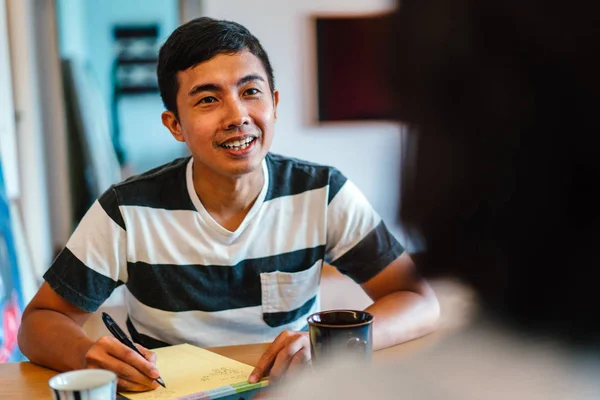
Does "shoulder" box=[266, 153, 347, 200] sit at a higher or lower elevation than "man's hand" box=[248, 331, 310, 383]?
higher

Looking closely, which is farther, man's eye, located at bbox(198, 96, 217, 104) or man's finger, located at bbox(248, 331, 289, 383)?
man's eye, located at bbox(198, 96, 217, 104)

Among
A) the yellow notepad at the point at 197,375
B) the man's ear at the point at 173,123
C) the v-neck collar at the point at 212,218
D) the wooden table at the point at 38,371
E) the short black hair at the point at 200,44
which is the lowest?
the wooden table at the point at 38,371

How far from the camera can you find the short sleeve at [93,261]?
4.86 ft

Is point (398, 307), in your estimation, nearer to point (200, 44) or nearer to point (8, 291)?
point (200, 44)

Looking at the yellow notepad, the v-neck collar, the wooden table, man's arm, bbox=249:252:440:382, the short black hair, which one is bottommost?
the wooden table

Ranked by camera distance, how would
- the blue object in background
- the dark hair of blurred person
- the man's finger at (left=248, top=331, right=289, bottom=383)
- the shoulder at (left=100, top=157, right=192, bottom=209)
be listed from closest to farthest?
1. the dark hair of blurred person
2. the man's finger at (left=248, top=331, right=289, bottom=383)
3. the shoulder at (left=100, top=157, right=192, bottom=209)
4. the blue object in background

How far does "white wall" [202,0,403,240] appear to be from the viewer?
11.5 ft

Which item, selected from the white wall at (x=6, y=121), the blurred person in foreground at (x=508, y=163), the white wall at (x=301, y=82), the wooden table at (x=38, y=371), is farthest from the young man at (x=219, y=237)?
the white wall at (x=301, y=82)

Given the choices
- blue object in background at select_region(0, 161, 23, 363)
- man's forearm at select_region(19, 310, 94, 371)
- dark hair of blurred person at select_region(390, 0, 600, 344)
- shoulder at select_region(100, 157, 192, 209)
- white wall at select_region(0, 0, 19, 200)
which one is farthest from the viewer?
white wall at select_region(0, 0, 19, 200)

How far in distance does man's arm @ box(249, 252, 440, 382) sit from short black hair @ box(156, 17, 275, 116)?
585mm

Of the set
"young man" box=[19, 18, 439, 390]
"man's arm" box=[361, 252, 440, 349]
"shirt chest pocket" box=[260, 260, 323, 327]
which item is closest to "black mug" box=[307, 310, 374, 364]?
"man's arm" box=[361, 252, 440, 349]

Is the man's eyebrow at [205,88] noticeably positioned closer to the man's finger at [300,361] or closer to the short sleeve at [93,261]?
the short sleeve at [93,261]

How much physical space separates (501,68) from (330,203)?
1.23 m

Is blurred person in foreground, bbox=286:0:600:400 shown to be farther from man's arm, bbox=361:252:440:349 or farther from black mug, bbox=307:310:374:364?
man's arm, bbox=361:252:440:349
